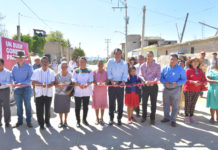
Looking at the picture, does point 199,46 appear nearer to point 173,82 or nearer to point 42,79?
point 173,82

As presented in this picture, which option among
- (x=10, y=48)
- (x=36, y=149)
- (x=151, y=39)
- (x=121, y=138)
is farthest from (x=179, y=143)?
(x=151, y=39)

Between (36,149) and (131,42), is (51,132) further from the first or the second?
(131,42)

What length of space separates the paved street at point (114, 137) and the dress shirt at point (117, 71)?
1.24 m

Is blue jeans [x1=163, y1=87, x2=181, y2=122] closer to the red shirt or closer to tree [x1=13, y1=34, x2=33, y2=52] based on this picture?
the red shirt

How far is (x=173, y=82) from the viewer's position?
4.05 metres

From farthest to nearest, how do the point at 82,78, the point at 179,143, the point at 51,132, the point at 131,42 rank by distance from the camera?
the point at 131,42, the point at 82,78, the point at 51,132, the point at 179,143

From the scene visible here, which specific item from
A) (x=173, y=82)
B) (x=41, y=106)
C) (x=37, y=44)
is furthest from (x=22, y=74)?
(x=37, y=44)

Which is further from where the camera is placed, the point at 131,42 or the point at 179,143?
the point at 131,42

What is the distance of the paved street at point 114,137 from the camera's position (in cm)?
322

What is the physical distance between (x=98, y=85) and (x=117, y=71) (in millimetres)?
596

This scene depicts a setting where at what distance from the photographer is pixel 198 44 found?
19391mm

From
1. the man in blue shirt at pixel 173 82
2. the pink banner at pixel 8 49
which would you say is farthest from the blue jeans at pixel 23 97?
the man in blue shirt at pixel 173 82

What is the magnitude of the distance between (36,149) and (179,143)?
9.17 feet

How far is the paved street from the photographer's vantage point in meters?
3.22
